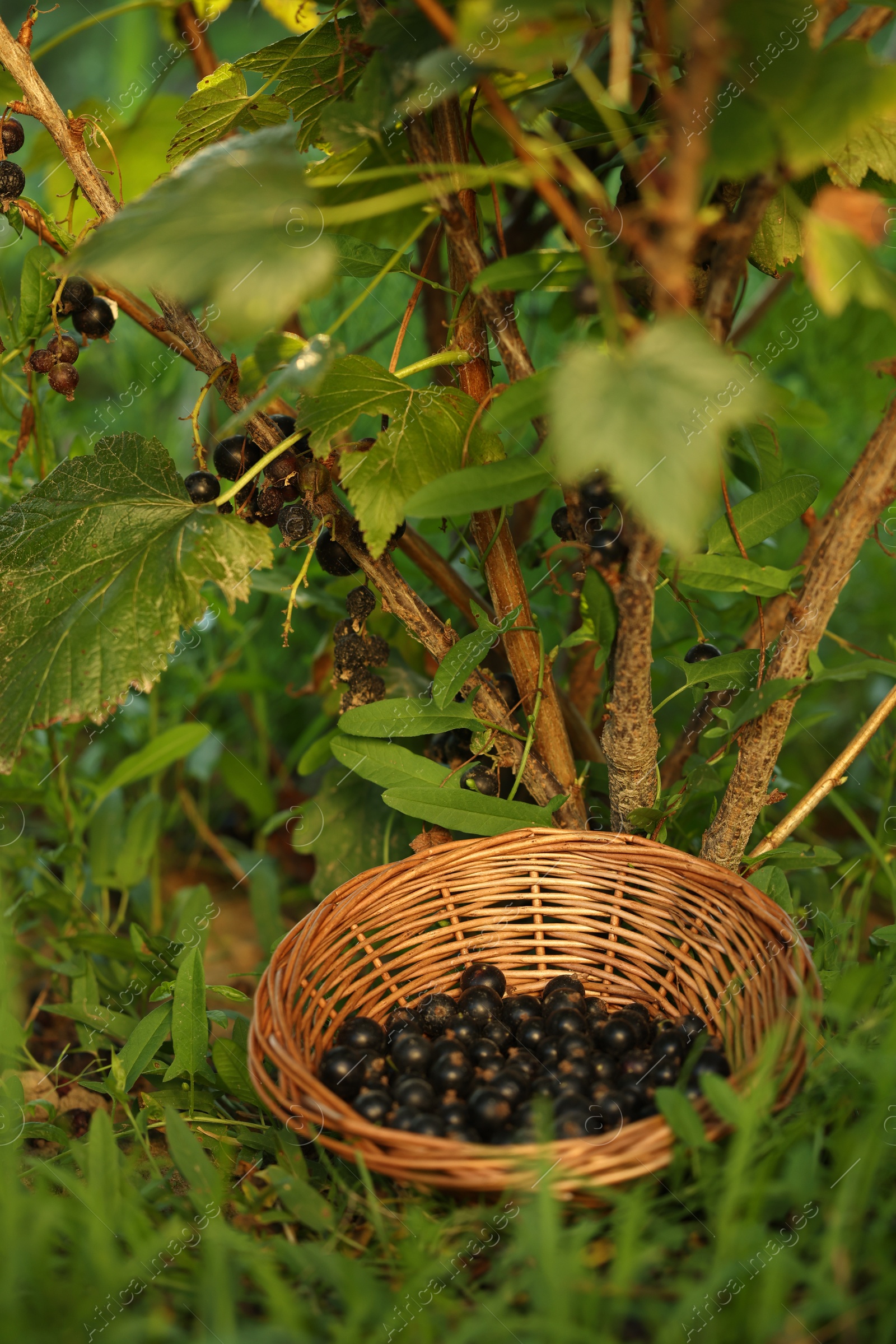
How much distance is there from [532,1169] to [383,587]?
1.73 feet

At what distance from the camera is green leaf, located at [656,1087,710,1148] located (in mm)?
682

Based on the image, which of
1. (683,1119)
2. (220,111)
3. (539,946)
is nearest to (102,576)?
(220,111)

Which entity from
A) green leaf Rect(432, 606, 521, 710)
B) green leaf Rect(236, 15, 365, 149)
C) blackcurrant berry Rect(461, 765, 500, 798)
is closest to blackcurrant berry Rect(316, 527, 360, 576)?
green leaf Rect(432, 606, 521, 710)

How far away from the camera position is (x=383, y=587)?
3.15 ft

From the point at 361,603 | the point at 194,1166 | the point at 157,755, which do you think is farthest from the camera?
the point at 157,755

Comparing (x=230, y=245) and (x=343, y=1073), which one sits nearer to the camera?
(x=230, y=245)

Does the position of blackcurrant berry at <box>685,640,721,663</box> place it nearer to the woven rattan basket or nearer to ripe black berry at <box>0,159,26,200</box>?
the woven rattan basket

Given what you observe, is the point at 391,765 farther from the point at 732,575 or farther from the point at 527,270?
the point at 527,270

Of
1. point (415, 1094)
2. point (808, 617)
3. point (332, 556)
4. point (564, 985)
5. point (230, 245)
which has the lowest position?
point (564, 985)

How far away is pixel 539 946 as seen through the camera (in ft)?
3.36

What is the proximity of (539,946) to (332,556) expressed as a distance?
0.45 metres

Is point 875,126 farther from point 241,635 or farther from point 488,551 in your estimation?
point 241,635

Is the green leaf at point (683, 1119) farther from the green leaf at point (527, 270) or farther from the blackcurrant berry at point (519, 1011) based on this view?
the green leaf at point (527, 270)

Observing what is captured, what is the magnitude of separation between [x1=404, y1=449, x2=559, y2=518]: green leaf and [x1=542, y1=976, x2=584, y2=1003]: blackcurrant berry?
490 millimetres
